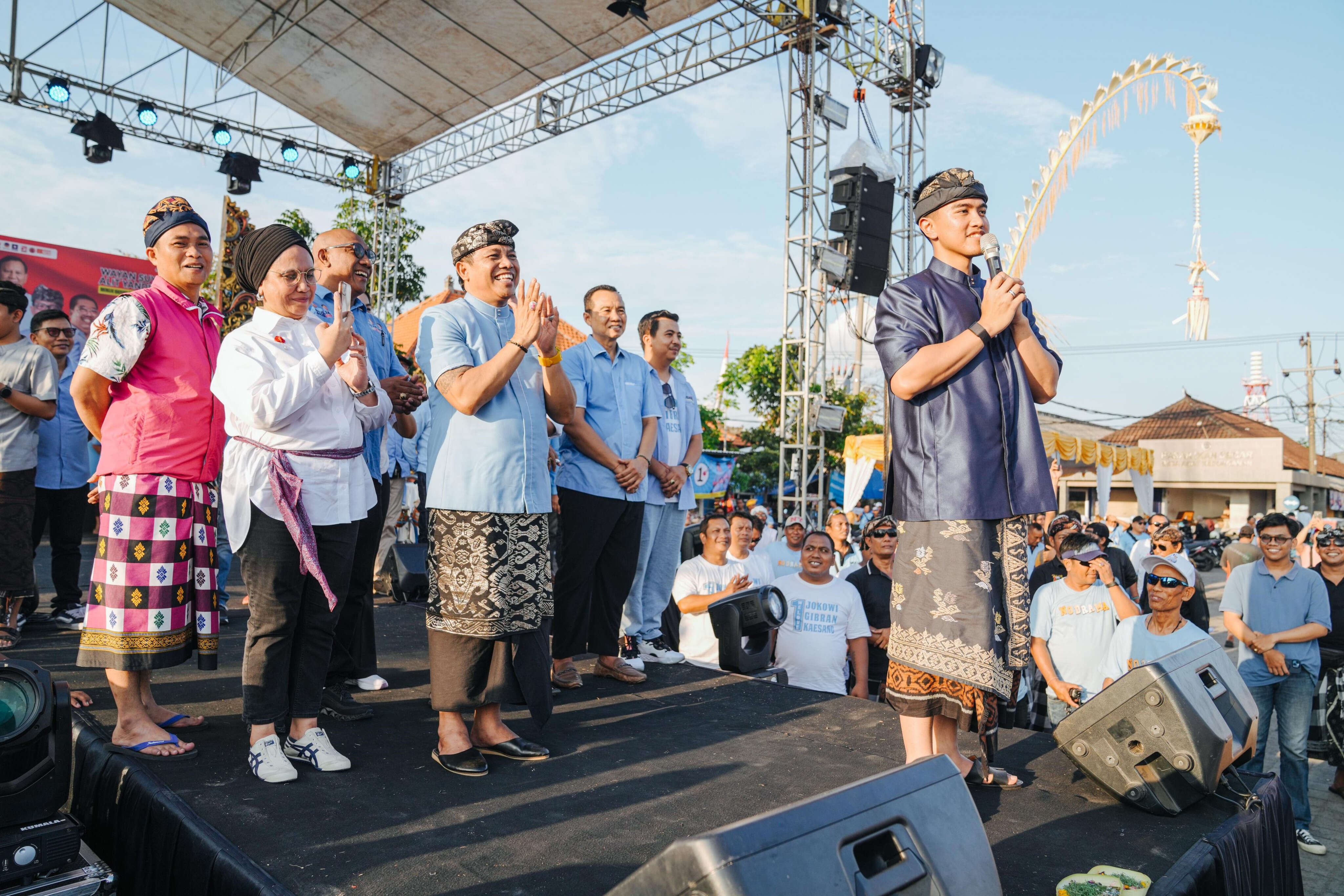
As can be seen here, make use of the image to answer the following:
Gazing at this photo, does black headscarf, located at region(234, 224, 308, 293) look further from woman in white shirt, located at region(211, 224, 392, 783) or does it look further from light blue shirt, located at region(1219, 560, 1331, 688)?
light blue shirt, located at region(1219, 560, 1331, 688)

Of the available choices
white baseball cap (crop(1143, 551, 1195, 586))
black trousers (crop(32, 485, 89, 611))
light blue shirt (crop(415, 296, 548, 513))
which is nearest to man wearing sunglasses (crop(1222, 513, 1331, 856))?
white baseball cap (crop(1143, 551, 1195, 586))

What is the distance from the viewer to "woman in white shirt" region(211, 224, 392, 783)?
2260 mm

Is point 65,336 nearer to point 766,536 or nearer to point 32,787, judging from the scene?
point 32,787

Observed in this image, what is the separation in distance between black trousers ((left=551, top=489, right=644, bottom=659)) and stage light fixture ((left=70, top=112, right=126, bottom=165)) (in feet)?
36.2

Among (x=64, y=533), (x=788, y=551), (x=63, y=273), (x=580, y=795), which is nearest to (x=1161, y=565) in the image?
(x=580, y=795)

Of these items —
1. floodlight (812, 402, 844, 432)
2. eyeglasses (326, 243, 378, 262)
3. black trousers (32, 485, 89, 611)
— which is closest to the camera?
eyeglasses (326, 243, 378, 262)

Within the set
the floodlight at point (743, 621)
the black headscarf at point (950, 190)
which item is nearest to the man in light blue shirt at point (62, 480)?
the floodlight at point (743, 621)

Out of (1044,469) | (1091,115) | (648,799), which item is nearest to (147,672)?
(648,799)

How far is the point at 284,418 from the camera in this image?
226cm

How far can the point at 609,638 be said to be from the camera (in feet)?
11.8

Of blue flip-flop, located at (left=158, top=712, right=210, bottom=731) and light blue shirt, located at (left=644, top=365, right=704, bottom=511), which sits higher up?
light blue shirt, located at (left=644, top=365, right=704, bottom=511)

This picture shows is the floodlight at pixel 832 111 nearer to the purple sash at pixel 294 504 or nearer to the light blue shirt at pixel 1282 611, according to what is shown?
the light blue shirt at pixel 1282 611

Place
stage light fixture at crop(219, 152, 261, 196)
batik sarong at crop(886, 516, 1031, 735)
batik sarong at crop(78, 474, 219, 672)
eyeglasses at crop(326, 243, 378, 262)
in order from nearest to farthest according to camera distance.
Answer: batik sarong at crop(886, 516, 1031, 735) < batik sarong at crop(78, 474, 219, 672) < eyeglasses at crop(326, 243, 378, 262) < stage light fixture at crop(219, 152, 261, 196)

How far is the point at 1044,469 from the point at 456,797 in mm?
1741
